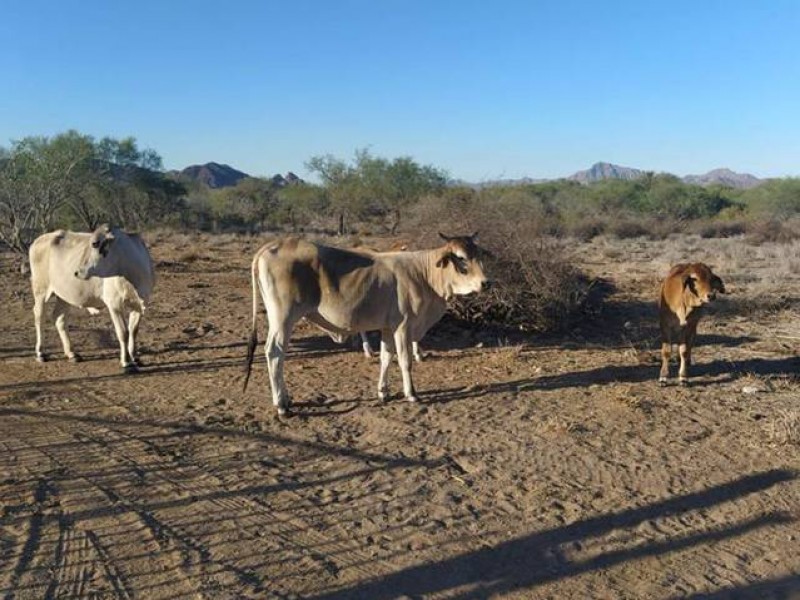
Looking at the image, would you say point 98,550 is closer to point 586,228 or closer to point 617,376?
point 617,376

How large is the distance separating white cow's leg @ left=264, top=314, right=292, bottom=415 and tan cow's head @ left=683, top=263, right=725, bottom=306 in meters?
4.61

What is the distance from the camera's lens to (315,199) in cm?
4566

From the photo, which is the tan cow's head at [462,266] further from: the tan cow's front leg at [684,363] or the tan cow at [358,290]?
the tan cow's front leg at [684,363]

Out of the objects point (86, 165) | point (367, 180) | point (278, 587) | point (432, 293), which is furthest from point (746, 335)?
point (367, 180)

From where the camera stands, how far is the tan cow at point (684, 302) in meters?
8.13

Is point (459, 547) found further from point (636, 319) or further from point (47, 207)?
point (47, 207)

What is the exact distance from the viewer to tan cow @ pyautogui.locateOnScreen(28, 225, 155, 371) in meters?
8.83

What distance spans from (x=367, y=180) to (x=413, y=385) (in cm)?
3652

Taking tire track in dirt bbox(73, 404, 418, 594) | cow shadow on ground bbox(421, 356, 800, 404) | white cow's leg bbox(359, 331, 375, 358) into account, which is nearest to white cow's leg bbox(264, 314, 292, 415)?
tire track in dirt bbox(73, 404, 418, 594)

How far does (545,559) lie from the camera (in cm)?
461

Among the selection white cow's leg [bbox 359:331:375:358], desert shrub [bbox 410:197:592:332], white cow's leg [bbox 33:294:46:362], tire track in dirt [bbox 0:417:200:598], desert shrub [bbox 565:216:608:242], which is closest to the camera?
tire track in dirt [bbox 0:417:200:598]

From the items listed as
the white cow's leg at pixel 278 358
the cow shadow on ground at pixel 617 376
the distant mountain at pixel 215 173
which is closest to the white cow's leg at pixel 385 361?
the cow shadow on ground at pixel 617 376

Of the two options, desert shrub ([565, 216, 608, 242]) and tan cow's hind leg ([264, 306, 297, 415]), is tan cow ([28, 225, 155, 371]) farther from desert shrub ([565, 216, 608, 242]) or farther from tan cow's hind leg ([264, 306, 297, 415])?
desert shrub ([565, 216, 608, 242])

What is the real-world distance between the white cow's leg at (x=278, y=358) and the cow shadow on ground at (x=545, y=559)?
3.16 metres
